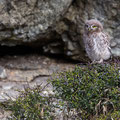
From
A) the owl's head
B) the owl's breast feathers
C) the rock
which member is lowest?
the rock

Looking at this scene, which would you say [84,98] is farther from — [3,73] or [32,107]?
[3,73]

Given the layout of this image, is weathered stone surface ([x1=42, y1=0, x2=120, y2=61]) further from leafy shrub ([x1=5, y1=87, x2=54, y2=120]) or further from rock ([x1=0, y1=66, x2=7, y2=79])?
Result: leafy shrub ([x1=5, y1=87, x2=54, y2=120])

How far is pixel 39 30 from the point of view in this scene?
734 centimetres

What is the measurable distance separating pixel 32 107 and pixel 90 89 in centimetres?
90

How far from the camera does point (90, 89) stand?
398 cm

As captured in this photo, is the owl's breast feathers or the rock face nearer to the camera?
the owl's breast feathers

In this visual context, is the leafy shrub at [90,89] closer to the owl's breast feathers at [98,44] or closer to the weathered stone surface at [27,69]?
the owl's breast feathers at [98,44]

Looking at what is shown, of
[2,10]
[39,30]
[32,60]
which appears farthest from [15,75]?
[2,10]

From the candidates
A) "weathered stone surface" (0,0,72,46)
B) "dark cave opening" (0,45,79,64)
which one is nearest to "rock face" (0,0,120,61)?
"weathered stone surface" (0,0,72,46)

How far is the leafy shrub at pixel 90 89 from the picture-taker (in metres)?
3.96

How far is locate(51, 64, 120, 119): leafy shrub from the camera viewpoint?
3.96 metres

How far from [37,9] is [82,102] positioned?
366 centimetres

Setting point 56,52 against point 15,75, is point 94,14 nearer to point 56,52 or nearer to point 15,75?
point 56,52

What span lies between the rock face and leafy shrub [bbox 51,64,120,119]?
3.13m
